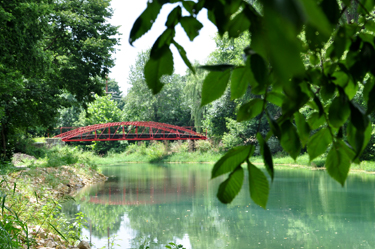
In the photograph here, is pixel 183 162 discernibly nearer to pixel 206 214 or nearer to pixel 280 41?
pixel 206 214

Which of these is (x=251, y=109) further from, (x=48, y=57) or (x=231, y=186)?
(x=48, y=57)

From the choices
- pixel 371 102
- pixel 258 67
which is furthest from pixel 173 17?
pixel 371 102

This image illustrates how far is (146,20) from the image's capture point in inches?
16.5

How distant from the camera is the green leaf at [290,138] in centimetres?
50

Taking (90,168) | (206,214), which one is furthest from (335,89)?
(90,168)

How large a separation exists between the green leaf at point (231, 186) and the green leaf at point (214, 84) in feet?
0.36

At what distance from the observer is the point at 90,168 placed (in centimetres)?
1328

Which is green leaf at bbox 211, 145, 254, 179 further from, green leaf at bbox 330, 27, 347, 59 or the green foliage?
the green foliage

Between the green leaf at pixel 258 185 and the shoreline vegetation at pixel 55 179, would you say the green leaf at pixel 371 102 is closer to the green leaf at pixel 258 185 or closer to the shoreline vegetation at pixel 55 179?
the green leaf at pixel 258 185

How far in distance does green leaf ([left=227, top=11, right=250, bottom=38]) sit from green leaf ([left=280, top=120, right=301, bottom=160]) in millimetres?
168

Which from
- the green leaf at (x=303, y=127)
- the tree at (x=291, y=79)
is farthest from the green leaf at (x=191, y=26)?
the green leaf at (x=303, y=127)

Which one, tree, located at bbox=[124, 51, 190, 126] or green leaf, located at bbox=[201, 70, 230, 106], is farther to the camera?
tree, located at bbox=[124, 51, 190, 126]

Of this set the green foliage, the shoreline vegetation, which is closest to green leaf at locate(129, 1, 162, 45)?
the shoreline vegetation

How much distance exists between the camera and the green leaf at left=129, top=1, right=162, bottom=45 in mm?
418
